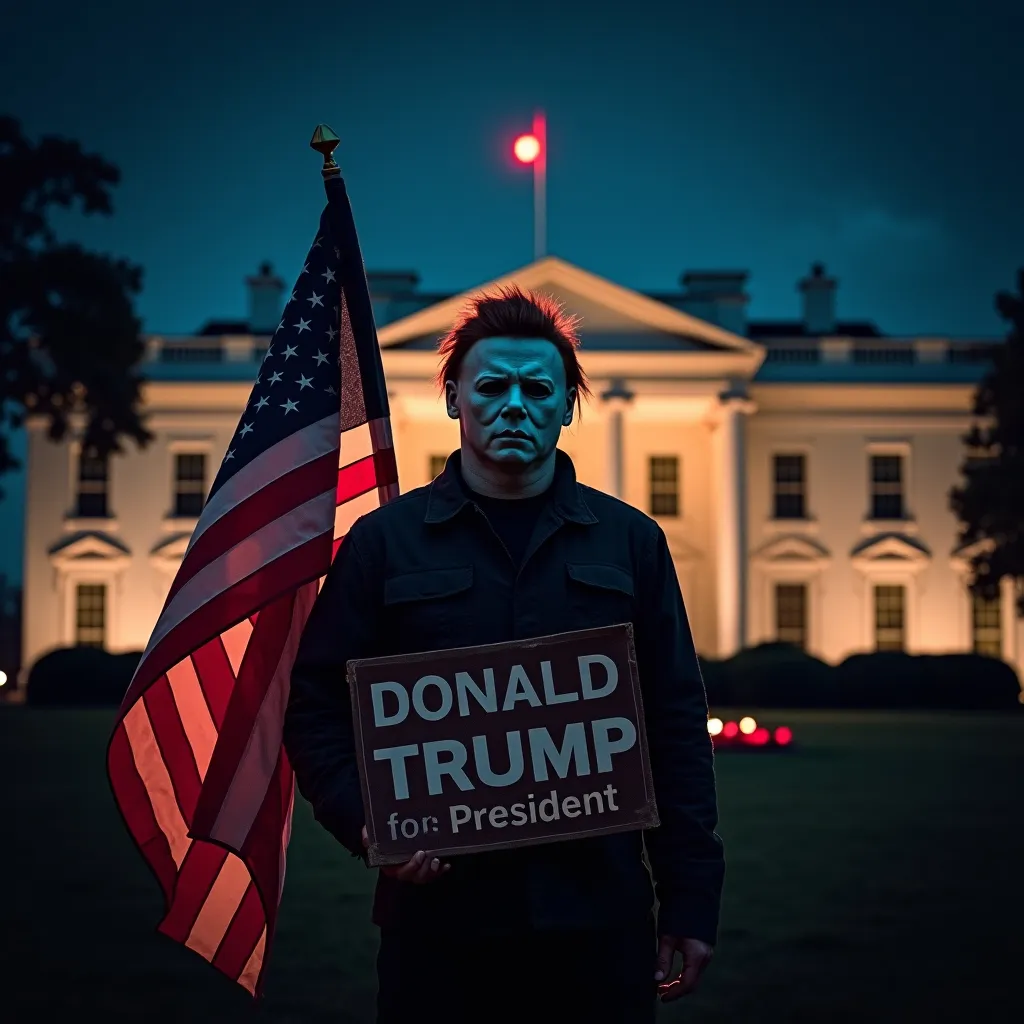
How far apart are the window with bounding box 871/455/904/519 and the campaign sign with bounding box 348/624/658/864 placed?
132 feet

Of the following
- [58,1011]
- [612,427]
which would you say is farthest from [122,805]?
[612,427]

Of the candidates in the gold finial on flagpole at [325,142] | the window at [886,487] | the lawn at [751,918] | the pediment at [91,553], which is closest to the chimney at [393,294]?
the pediment at [91,553]

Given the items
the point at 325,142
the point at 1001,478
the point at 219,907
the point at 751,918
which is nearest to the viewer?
the point at 219,907

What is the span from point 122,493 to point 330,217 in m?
39.9

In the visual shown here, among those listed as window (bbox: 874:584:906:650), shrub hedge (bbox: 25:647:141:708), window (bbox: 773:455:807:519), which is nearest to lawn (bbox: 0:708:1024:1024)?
shrub hedge (bbox: 25:647:141:708)

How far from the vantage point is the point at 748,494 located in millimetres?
41875

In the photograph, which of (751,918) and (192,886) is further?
(751,918)

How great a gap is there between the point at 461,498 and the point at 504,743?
484 millimetres

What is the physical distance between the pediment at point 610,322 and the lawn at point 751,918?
25747 millimetres

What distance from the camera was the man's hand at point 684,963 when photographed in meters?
2.76

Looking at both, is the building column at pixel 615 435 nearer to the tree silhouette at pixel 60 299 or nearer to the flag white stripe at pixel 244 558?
the tree silhouette at pixel 60 299

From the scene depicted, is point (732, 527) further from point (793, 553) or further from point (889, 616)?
point (889, 616)

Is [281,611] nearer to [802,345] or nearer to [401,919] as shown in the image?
[401,919]

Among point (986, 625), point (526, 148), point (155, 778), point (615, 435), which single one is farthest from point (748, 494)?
point (155, 778)
